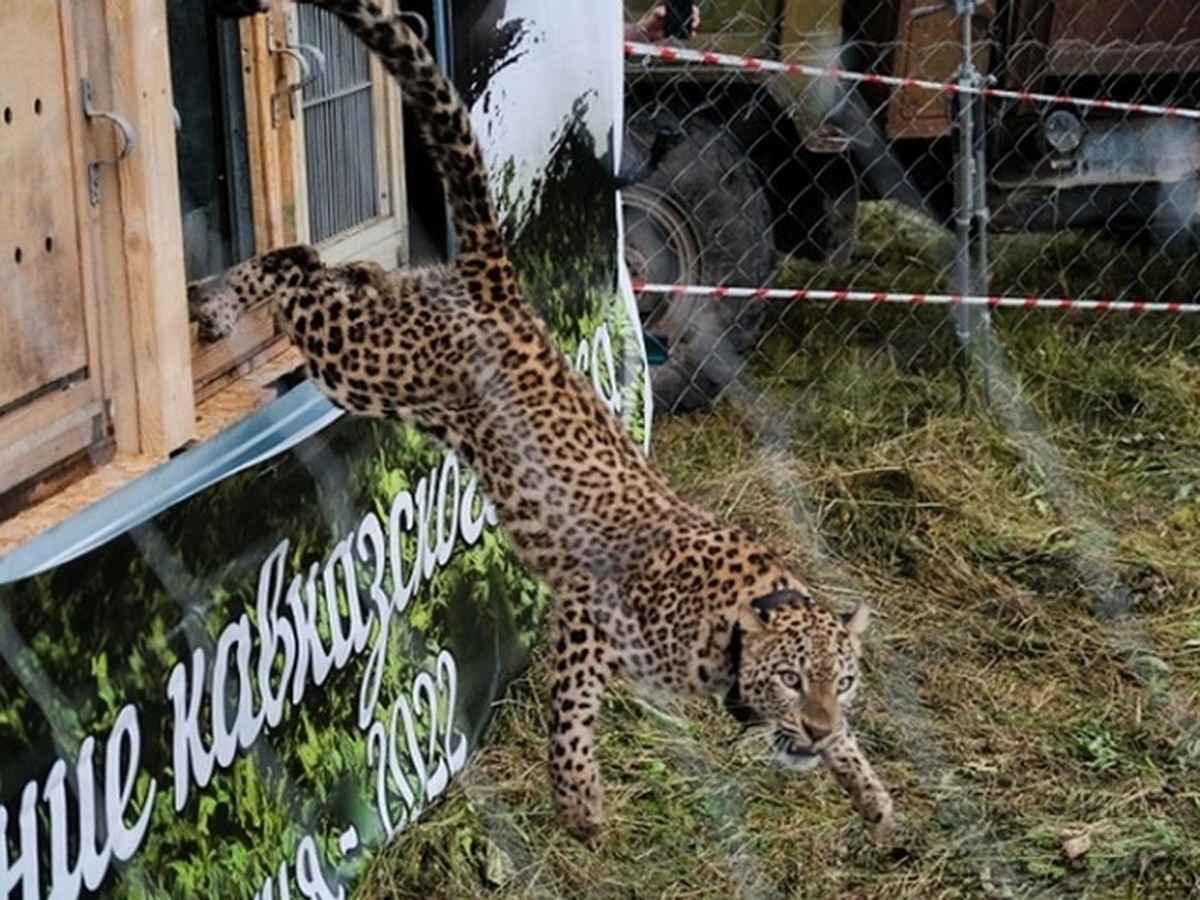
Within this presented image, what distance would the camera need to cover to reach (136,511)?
9.01 ft

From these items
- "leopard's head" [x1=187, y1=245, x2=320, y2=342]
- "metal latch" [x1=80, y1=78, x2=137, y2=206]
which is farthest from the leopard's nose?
"metal latch" [x1=80, y1=78, x2=137, y2=206]

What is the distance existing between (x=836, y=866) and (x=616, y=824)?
0.38m

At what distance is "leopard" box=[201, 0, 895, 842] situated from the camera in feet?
9.39

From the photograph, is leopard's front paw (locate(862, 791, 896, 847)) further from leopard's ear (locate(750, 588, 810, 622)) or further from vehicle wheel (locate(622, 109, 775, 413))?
vehicle wheel (locate(622, 109, 775, 413))

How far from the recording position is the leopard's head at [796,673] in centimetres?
284

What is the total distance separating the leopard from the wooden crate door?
29cm

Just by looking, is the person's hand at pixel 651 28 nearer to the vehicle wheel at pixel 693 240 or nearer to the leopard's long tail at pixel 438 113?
the vehicle wheel at pixel 693 240

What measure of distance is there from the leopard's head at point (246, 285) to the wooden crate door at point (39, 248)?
242 mm

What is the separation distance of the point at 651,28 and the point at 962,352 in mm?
1912

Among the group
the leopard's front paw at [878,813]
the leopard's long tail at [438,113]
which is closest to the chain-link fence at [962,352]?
the leopard's front paw at [878,813]

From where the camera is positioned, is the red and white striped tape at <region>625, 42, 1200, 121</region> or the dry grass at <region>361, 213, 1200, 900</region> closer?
the dry grass at <region>361, 213, 1200, 900</region>

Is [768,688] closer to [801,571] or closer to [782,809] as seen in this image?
[782,809]

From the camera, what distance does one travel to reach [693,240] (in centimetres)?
603

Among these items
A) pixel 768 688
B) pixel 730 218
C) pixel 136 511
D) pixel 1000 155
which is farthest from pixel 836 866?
pixel 1000 155
